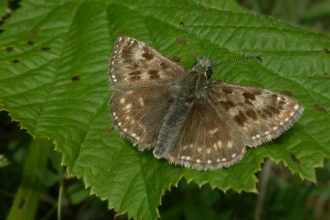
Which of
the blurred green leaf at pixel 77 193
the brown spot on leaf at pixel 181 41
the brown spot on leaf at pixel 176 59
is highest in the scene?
the brown spot on leaf at pixel 181 41

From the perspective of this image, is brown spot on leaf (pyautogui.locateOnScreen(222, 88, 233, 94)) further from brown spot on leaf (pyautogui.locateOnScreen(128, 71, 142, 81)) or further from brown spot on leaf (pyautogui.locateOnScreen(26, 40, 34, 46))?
brown spot on leaf (pyautogui.locateOnScreen(26, 40, 34, 46))

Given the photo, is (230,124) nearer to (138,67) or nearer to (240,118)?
(240,118)

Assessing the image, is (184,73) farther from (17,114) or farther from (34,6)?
(34,6)

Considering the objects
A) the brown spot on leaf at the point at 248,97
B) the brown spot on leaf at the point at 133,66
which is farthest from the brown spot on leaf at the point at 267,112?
the brown spot on leaf at the point at 133,66

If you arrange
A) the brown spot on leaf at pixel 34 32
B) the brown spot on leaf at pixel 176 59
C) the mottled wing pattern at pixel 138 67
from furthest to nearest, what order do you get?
the brown spot on leaf at pixel 34 32 < the brown spot on leaf at pixel 176 59 < the mottled wing pattern at pixel 138 67

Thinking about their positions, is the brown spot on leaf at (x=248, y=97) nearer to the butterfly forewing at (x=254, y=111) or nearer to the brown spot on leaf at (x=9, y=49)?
the butterfly forewing at (x=254, y=111)

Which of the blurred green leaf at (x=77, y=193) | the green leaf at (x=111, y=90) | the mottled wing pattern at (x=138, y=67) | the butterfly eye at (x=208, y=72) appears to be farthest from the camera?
the blurred green leaf at (x=77, y=193)

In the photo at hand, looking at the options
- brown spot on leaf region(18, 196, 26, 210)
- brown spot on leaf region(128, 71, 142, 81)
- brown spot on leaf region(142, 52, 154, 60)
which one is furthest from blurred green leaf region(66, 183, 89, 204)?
brown spot on leaf region(142, 52, 154, 60)

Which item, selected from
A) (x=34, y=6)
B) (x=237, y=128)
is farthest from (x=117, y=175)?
(x=34, y=6)
